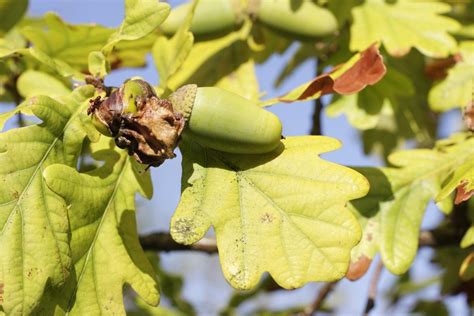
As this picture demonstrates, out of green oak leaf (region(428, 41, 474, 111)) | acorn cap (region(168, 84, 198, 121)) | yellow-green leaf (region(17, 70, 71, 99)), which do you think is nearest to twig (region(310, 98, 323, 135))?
green oak leaf (region(428, 41, 474, 111))

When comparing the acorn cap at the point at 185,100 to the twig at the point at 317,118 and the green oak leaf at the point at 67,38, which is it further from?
the twig at the point at 317,118

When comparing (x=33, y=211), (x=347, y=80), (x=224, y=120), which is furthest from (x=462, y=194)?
(x=33, y=211)

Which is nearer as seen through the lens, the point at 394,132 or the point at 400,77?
the point at 400,77

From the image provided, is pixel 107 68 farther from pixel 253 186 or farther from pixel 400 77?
pixel 400 77

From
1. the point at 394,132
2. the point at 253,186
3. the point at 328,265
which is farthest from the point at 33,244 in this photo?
the point at 394,132

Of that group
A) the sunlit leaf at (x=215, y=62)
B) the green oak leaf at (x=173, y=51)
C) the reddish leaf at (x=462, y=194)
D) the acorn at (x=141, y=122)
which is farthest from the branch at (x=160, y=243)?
the reddish leaf at (x=462, y=194)

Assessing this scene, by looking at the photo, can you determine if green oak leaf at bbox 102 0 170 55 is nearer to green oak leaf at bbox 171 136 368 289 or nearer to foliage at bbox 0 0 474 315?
foliage at bbox 0 0 474 315
